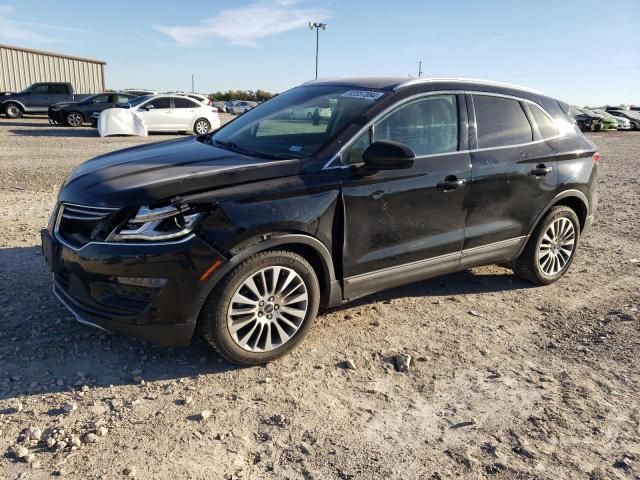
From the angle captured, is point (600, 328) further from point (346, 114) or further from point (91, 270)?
point (91, 270)

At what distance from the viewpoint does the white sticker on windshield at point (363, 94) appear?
13.0 ft

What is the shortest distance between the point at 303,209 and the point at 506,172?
200 cm

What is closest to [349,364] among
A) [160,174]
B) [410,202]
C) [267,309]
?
[267,309]

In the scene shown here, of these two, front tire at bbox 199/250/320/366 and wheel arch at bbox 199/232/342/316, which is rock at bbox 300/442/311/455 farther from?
wheel arch at bbox 199/232/342/316

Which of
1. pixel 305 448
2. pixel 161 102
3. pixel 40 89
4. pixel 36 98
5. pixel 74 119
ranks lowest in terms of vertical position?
pixel 305 448

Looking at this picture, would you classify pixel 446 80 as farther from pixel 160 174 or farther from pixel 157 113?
pixel 157 113

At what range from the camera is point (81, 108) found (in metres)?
22.1

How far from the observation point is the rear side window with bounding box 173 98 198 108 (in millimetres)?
19547

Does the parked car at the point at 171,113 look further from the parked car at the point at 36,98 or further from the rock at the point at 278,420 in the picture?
the rock at the point at 278,420

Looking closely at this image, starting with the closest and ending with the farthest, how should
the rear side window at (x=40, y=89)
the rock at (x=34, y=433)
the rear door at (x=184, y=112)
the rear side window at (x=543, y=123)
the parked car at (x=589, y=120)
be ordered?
the rock at (x=34, y=433), the rear side window at (x=543, y=123), the rear door at (x=184, y=112), the rear side window at (x=40, y=89), the parked car at (x=589, y=120)

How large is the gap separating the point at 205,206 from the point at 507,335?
2555 mm

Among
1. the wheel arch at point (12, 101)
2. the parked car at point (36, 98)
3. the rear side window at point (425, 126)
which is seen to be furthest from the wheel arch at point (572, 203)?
the wheel arch at point (12, 101)

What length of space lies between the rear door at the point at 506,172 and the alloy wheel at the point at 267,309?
163 centimetres

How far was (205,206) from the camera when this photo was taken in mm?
3143
